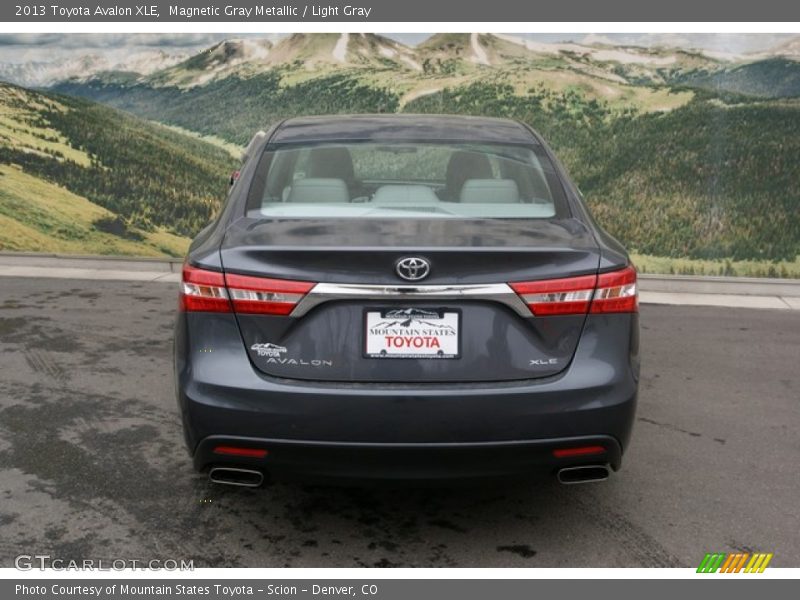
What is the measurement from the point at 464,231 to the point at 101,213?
873 cm

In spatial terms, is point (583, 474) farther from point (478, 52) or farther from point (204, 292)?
point (478, 52)

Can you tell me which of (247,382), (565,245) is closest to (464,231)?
(565,245)

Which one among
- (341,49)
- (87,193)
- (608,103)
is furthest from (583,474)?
(87,193)

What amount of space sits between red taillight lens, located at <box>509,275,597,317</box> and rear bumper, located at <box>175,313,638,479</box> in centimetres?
9

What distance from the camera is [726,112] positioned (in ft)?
34.0

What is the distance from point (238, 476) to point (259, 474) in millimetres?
90

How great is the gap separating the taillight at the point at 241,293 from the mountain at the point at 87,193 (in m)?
8.13

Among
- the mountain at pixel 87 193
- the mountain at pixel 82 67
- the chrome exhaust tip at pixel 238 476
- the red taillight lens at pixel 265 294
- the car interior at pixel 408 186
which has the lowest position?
the mountain at pixel 87 193

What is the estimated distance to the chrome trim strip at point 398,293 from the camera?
3.10 m

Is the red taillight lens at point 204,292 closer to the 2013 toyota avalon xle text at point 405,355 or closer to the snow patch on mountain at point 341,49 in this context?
the 2013 toyota avalon xle text at point 405,355

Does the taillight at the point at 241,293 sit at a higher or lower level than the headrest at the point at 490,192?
lower

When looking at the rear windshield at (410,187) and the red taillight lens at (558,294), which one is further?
the rear windshield at (410,187)

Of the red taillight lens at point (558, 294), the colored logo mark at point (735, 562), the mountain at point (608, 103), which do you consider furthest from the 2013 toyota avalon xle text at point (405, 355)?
the mountain at point (608, 103)

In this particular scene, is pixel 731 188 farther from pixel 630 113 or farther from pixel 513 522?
pixel 513 522
